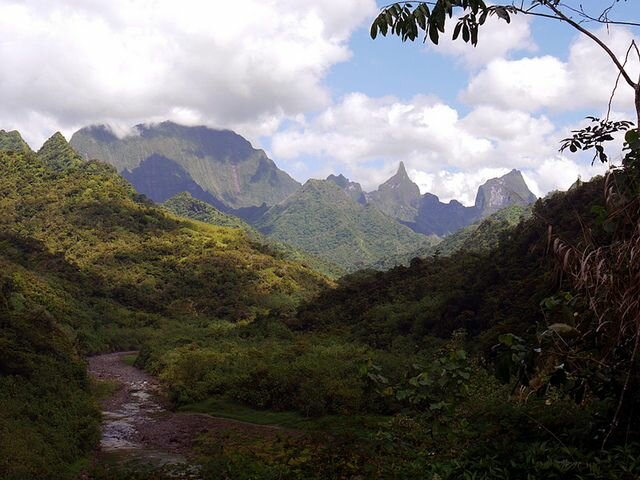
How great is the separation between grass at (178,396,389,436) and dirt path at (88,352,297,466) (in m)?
0.46

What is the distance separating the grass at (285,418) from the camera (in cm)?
1563

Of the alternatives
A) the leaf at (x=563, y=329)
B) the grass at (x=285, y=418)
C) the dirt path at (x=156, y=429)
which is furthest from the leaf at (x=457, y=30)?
the dirt path at (x=156, y=429)

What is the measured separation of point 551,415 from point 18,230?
7619cm

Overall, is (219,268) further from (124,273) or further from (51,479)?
(51,479)

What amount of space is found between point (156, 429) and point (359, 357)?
799 cm

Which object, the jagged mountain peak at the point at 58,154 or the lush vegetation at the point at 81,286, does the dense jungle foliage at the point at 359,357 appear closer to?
the lush vegetation at the point at 81,286

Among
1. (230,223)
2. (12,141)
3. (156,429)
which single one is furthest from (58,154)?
(156,429)

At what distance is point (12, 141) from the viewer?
134000 mm

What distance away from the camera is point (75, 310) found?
4188 cm

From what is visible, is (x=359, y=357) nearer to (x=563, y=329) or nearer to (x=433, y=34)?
(x=563, y=329)

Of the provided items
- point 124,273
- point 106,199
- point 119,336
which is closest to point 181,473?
point 119,336

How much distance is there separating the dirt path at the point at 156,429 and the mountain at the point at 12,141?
410 ft

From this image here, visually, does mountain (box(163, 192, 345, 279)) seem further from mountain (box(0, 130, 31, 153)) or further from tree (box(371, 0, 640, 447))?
tree (box(371, 0, 640, 447))

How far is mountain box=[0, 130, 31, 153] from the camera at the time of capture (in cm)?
13112
